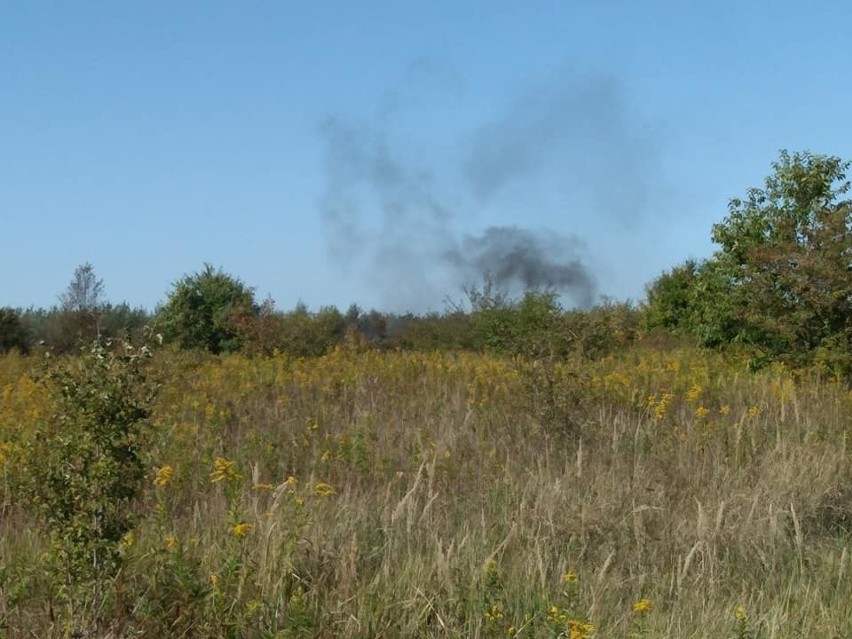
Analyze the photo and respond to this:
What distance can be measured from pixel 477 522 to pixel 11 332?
24.1 m

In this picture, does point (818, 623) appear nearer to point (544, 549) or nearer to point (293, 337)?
point (544, 549)

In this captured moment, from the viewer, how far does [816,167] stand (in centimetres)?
1736

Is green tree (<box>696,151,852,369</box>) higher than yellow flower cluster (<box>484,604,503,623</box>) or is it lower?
higher

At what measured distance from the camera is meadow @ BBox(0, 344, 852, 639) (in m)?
4.55

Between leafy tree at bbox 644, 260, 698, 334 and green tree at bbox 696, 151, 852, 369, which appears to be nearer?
green tree at bbox 696, 151, 852, 369

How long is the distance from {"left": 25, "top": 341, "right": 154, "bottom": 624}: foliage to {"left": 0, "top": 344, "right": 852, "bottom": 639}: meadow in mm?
106

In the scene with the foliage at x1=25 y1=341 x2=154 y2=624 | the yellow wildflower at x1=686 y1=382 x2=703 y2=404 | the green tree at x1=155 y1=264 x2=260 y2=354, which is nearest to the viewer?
the foliage at x1=25 y1=341 x2=154 y2=624

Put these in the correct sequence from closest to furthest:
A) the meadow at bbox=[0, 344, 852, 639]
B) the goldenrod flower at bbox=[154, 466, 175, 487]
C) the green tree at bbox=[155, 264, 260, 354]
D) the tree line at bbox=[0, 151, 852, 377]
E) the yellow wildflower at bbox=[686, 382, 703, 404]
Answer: the meadow at bbox=[0, 344, 852, 639] < the goldenrod flower at bbox=[154, 466, 175, 487] < the yellow wildflower at bbox=[686, 382, 703, 404] < the tree line at bbox=[0, 151, 852, 377] < the green tree at bbox=[155, 264, 260, 354]

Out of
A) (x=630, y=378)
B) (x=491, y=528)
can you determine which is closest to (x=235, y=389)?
(x=630, y=378)

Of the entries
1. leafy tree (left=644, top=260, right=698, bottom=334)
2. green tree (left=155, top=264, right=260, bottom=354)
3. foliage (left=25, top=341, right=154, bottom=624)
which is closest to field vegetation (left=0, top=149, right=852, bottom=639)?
foliage (left=25, top=341, right=154, bottom=624)

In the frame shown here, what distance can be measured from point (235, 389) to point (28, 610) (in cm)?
756

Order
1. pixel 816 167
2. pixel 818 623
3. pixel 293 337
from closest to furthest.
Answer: pixel 818 623, pixel 816 167, pixel 293 337

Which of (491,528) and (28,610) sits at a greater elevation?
(491,528)

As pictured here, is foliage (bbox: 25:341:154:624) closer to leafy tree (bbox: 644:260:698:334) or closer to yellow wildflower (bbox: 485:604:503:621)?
yellow wildflower (bbox: 485:604:503:621)
